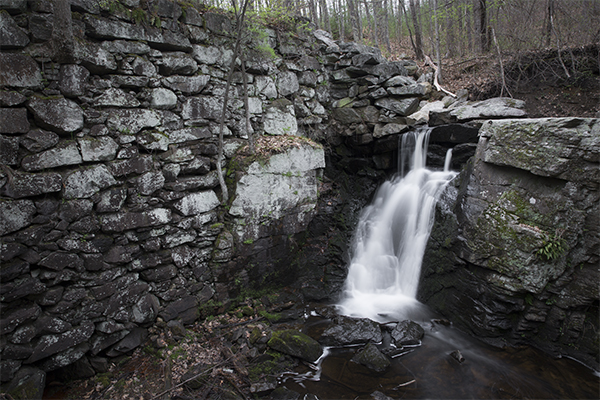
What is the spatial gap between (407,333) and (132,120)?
19.0 feet

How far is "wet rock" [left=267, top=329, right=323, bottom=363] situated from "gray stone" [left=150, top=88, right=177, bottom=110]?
13.9 ft

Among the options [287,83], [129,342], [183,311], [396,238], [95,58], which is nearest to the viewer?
[95,58]

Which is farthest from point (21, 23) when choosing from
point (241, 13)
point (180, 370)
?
point (180, 370)

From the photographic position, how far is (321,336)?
18.5ft

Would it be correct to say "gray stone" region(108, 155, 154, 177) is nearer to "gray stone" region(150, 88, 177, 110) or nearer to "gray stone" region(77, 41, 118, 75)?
"gray stone" region(150, 88, 177, 110)

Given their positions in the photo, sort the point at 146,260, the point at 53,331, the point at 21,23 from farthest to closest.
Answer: the point at 146,260
the point at 53,331
the point at 21,23

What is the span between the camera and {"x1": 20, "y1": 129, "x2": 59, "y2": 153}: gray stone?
13.3 ft

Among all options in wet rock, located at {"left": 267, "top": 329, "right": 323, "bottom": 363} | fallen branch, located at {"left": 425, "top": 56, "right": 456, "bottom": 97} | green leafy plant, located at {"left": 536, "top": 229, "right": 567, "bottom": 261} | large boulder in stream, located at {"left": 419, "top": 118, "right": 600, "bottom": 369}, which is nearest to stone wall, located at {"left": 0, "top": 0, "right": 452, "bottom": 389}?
wet rock, located at {"left": 267, "top": 329, "right": 323, "bottom": 363}

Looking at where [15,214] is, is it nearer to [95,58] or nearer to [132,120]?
[132,120]

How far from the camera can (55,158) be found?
4.27m

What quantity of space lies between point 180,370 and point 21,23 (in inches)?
198

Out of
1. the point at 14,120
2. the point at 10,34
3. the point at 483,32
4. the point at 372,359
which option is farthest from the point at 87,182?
the point at 483,32

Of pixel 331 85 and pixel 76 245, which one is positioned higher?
pixel 331 85

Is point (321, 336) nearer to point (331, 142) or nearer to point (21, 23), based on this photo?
point (331, 142)
